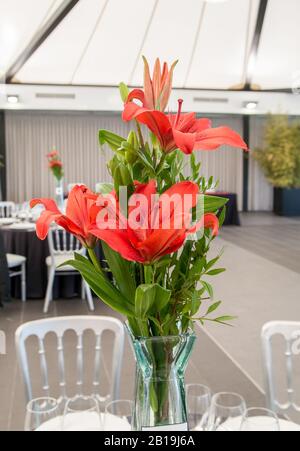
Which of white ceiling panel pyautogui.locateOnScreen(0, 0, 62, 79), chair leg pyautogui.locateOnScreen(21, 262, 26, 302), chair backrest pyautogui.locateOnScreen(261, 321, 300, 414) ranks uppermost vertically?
white ceiling panel pyautogui.locateOnScreen(0, 0, 62, 79)

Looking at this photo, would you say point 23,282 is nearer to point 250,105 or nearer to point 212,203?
point 212,203

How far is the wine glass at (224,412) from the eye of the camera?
96 cm

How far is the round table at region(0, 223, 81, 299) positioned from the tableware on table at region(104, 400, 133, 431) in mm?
4064

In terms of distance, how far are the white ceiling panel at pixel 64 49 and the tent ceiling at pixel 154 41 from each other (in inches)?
0.8

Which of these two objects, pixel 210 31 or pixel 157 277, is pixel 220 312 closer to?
pixel 157 277

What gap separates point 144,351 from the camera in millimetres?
787

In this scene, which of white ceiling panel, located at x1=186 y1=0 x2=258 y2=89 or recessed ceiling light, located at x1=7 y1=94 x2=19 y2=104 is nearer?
white ceiling panel, located at x1=186 y1=0 x2=258 y2=89

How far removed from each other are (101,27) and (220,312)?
6812 mm

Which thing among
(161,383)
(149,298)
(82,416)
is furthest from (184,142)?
(82,416)

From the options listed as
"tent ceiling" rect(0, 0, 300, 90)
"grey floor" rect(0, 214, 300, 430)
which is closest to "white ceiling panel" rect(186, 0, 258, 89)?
"tent ceiling" rect(0, 0, 300, 90)

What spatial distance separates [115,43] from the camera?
32.2 ft

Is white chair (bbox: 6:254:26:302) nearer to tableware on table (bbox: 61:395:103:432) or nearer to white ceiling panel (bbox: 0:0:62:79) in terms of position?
tableware on table (bbox: 61:395:103:432)

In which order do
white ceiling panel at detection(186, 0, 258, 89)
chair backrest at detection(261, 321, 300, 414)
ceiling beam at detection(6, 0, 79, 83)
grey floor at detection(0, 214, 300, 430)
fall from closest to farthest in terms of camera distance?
chair backrest at detection(261, 321, 300, 414) < grey floor at detection(0, 214, 300, 430) < ceiling beam at detection(6, 0, 79, 83) < white ceiling panel at detection(186, 0, 258, 89)

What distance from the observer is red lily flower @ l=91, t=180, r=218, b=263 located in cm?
66
